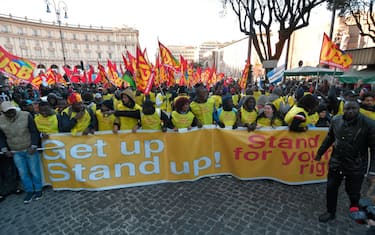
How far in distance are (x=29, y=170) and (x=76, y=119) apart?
1191 millimetres

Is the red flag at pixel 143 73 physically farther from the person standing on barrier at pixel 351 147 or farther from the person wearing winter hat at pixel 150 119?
the person standing on barrier at pixel 351 147

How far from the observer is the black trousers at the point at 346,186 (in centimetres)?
273

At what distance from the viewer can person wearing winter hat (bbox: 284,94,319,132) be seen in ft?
11.9

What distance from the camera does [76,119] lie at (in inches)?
148

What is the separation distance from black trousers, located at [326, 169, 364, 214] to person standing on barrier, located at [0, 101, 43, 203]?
459 cm

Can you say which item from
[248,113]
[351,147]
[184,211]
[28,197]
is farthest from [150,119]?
[351,147]

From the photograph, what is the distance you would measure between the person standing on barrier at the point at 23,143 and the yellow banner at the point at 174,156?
186mm

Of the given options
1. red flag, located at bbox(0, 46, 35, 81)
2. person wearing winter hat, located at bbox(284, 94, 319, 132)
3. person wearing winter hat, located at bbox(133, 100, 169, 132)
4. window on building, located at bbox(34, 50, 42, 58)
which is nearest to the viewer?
person wearing winter hat, located at bbox(284, 94, 319, 132)

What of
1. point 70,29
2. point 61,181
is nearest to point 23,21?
point 70,29

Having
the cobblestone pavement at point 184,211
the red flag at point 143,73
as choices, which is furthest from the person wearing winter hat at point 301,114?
the red flag at point 143,73

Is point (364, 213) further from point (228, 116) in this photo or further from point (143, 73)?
point (143, 73)

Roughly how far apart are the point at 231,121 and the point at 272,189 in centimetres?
148

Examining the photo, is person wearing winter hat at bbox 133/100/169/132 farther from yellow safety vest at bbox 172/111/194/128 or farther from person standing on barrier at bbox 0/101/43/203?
person standing on barrier at bbox 0/101/43/203

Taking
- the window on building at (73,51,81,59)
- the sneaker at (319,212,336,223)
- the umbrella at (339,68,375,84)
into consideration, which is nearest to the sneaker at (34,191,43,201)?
the sneaker at (319,212,336,223)
